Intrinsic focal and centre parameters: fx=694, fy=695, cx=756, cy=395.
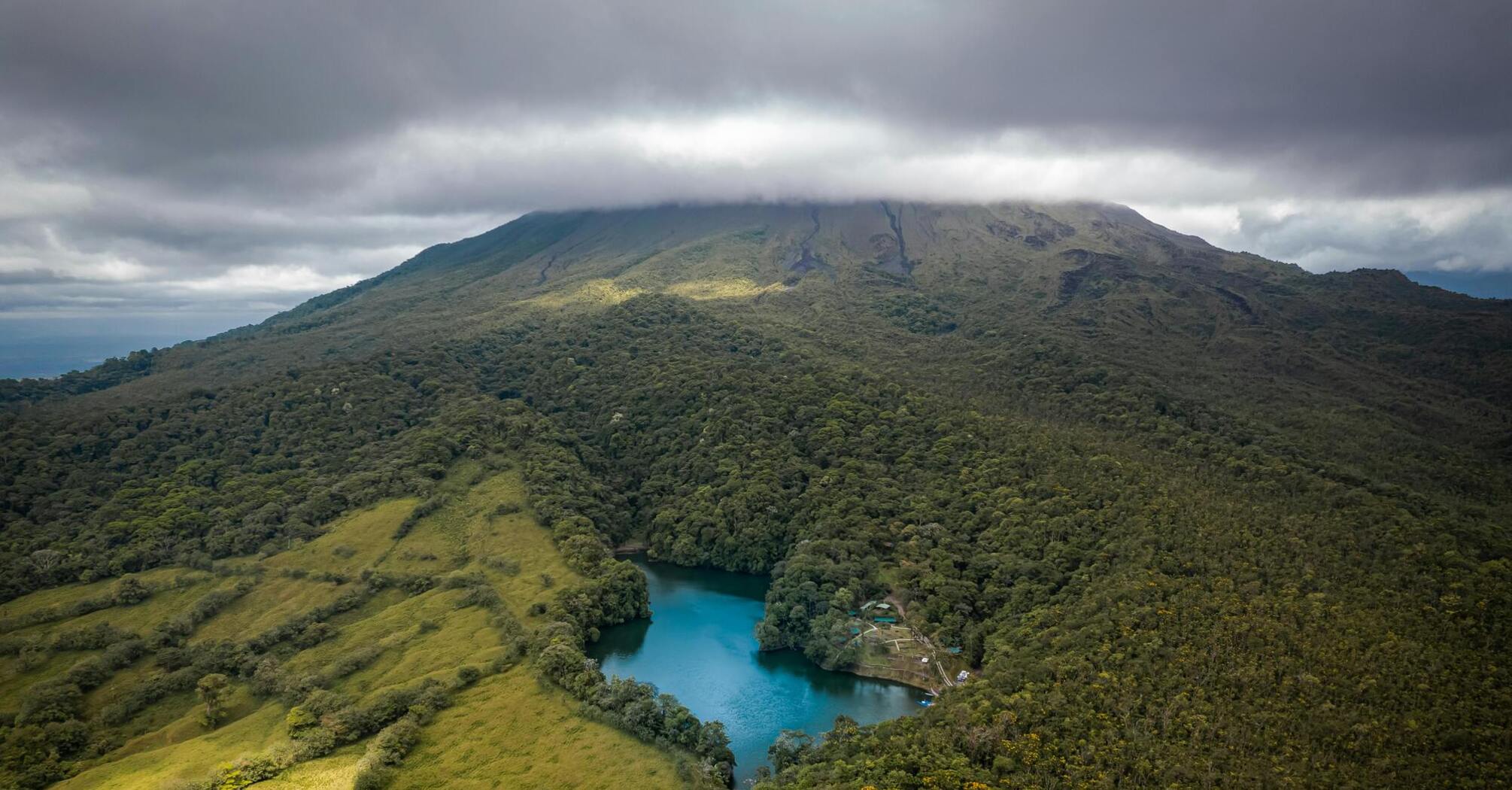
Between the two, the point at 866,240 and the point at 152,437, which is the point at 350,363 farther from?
the point at 866,240

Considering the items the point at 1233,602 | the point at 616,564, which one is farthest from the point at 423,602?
the point at 1233,602

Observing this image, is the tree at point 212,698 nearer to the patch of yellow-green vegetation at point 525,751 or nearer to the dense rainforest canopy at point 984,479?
the dense rainforest canopy at point 984,479

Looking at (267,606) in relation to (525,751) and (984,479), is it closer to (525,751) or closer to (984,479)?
(525,751)

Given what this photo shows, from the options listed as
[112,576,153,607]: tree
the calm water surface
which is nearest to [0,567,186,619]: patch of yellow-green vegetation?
[112,576,153,607]: tree

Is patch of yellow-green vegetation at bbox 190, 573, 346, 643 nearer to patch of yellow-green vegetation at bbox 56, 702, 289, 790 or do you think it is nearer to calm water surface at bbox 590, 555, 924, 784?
patch of yellow-green vegetation at bbox 56, 702, 289, 790

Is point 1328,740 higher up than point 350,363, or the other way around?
point 350,363

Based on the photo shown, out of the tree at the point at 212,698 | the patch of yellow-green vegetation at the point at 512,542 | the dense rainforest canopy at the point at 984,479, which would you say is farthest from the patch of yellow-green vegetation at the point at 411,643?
the dense rainforest canopy at the point at 984,479
